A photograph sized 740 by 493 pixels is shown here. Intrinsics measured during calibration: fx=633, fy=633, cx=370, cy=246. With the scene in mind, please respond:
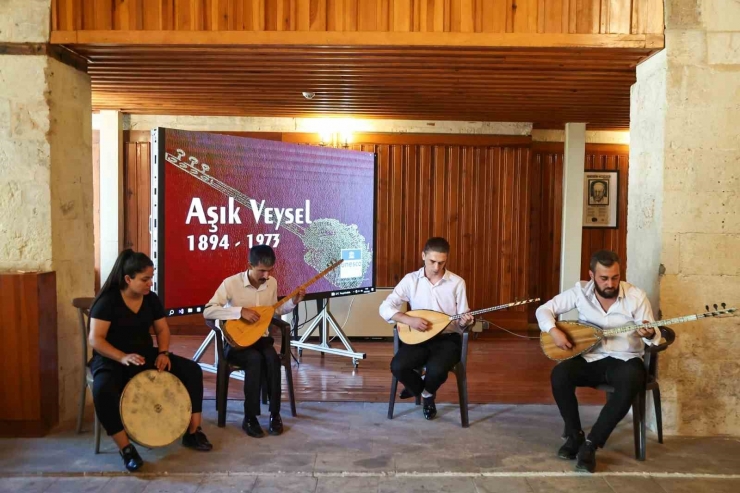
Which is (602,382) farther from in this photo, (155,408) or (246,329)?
(155,408)

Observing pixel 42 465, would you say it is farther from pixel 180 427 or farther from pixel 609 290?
pixel 609 290

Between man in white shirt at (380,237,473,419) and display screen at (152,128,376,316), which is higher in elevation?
display screen at (152,128,376,316)

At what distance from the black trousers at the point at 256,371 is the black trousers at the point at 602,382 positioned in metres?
1.65

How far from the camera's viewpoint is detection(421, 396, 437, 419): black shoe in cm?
409

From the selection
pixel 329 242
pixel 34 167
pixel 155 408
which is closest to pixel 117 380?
pixel 155 408

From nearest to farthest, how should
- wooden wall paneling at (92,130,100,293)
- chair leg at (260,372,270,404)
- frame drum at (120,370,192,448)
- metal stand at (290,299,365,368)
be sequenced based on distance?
frame drum at (120,370,192,448), chair leg at (260,372,270,404), metal stand at (290,299,365,368), wooden wall paneling at (92,130,100,293)

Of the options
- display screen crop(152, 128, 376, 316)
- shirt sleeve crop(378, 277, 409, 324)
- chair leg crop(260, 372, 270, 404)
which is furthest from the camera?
display screen crop(152, 128, 376, 316)

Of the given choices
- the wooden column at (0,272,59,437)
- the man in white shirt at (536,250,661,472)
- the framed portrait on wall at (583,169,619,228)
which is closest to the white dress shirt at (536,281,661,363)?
the man in white shirt at (536,250,661,472)

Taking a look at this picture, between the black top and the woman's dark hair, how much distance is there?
0.04 metres

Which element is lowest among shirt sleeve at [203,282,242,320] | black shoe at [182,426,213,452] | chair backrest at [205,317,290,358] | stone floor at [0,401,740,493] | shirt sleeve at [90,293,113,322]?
stone floor at [0,401,740,493]

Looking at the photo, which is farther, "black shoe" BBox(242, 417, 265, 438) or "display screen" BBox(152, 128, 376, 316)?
"display screen" BBox(152, 128, 376, 316)

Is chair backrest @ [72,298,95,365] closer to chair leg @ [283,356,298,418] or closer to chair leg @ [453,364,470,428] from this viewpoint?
chair leg @ [283,356,298,418]

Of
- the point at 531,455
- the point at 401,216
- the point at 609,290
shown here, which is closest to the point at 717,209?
the point at 609,290

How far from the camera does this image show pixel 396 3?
12.4 feet
